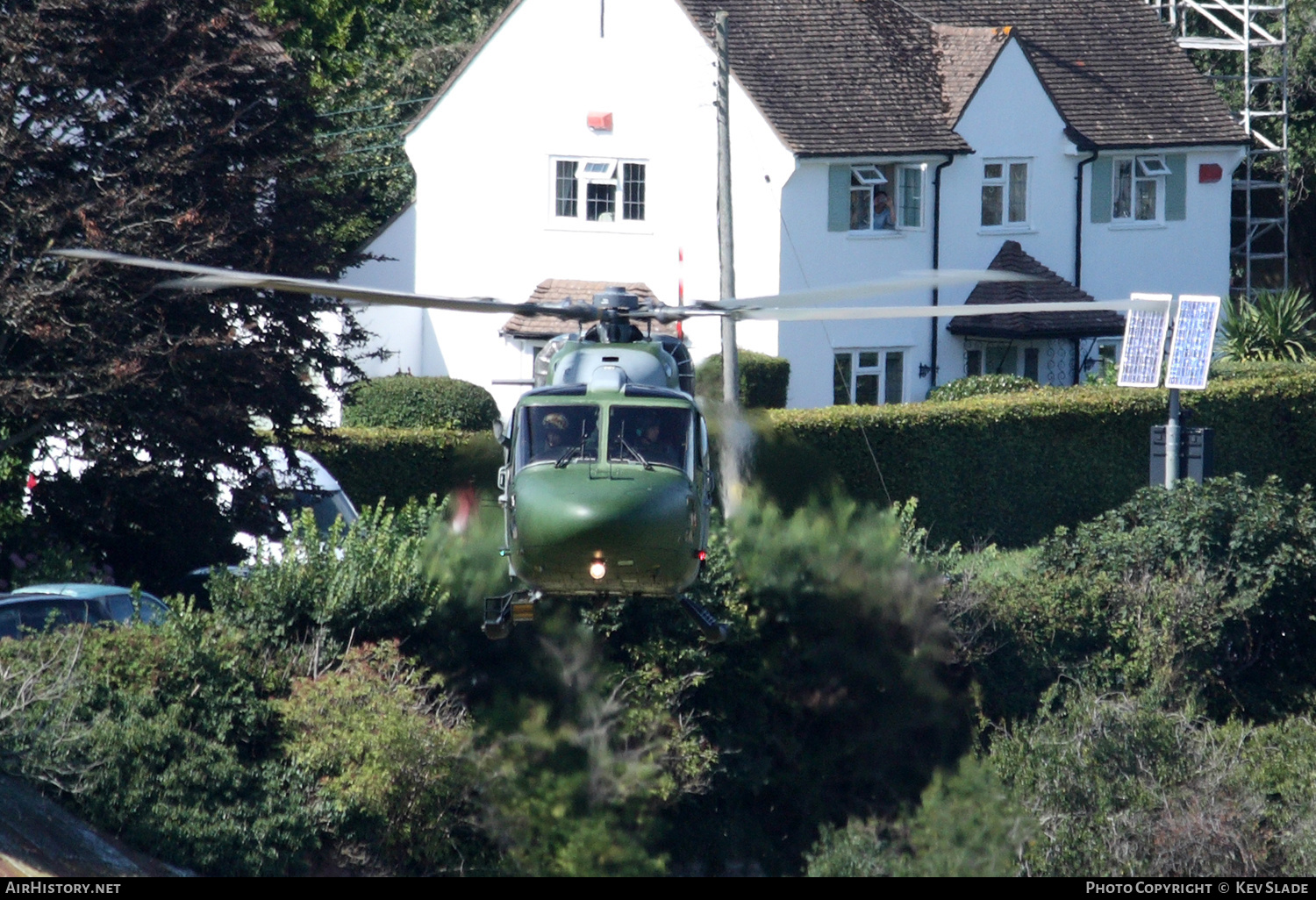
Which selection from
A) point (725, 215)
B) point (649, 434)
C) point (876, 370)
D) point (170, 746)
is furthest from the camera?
point (876, 370)

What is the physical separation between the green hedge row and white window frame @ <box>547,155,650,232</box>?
303 inches

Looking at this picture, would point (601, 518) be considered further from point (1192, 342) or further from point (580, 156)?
point (580, 156)

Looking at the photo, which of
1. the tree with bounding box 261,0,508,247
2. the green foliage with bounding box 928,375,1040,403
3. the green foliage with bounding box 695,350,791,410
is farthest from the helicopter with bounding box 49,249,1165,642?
the tree with bounding box 261,0,508,247

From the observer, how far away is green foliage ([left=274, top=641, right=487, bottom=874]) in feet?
50.9

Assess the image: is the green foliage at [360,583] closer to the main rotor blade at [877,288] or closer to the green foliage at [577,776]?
the green foliage at [577,776]

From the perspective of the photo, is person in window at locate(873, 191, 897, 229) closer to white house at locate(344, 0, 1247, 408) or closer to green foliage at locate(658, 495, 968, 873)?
white house at locate(344, 0, 1247, 408)

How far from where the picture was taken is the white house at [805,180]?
29.9 m

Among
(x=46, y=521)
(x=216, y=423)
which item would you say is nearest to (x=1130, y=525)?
(x=216, y=423)

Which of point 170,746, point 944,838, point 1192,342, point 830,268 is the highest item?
point 830,268

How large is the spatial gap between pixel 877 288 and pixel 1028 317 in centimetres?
2058

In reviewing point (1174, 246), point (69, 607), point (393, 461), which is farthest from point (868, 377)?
point (69, 607)

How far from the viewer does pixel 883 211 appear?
30.7m

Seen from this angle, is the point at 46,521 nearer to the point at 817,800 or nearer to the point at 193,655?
the point at 193,655
